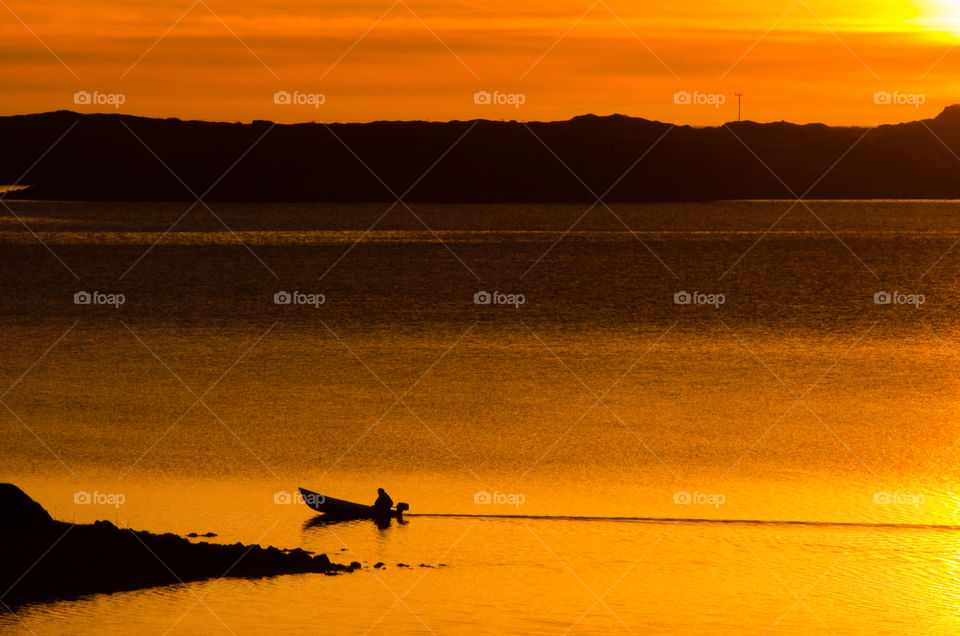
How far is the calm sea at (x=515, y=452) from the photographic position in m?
20.7

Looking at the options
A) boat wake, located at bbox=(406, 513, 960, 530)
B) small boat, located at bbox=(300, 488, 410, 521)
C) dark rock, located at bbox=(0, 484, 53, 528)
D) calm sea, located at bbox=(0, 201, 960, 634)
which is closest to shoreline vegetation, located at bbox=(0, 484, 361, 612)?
dark rock, located at bbox=(0, 484, 53, 528)

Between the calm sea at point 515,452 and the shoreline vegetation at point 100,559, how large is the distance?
14.5 inches

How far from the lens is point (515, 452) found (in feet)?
107

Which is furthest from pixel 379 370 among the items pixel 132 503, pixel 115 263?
pixel 115 263

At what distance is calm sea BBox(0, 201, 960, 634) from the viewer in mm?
20656

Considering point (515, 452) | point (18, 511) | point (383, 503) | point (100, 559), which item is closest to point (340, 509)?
point (383, 503)

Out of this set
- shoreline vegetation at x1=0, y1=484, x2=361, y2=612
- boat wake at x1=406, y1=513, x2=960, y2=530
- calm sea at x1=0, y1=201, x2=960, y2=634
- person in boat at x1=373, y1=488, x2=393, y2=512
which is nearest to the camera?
shoreline vegetation at x1=0, y1=484, x2=361, y2=612

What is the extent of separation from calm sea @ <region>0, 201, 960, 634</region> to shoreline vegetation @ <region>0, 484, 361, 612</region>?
37 centimetres

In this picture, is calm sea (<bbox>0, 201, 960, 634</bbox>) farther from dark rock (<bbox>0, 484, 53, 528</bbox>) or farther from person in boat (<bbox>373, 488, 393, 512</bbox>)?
dark rock (<bbox>0, 484, 53, 528</bbox>)

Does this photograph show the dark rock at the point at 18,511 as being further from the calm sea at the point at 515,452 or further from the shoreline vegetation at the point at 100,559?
the calm sea at the point at 515,452

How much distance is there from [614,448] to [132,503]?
12.5m

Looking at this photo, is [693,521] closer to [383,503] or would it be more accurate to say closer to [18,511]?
[383,503]

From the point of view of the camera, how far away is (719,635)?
19.5 m

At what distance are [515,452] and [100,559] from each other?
46.6ft
